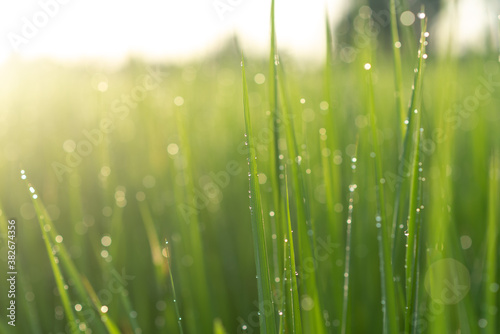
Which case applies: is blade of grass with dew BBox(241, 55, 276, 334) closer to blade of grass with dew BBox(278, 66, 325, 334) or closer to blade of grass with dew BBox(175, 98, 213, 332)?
blade of grass with dew BBox(278, 66, 325, 334)

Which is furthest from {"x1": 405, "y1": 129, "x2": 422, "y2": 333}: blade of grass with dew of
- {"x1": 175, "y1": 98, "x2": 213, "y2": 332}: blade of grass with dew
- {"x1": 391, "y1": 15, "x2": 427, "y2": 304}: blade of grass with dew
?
{"x1": 175, "y1": 98, "x2": 213, "y2": 332}: blade of grass with dew

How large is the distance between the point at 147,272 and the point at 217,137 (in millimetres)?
377

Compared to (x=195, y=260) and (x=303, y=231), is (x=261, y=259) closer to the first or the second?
(x=303, y=231)

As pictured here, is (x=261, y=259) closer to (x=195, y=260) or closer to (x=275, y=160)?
(x=275, y=160)

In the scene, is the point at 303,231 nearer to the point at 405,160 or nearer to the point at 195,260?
the point at 405,160

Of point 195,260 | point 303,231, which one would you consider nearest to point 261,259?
point 303,231

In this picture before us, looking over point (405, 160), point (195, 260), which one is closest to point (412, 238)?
point (405, 160)

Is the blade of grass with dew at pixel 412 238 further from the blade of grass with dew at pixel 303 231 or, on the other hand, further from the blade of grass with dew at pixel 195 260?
the blade of grass with dew at pixel 195 260

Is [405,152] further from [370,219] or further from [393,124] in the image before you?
[393,124]

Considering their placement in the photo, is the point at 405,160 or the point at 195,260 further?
the point at 195,260

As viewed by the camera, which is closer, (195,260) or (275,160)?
(275,160)

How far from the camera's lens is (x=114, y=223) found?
1.83 ft

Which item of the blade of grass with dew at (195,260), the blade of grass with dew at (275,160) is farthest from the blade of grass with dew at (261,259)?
the blade of grass with dew at (195,260)

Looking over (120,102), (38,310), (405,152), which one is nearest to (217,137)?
(120,102)
